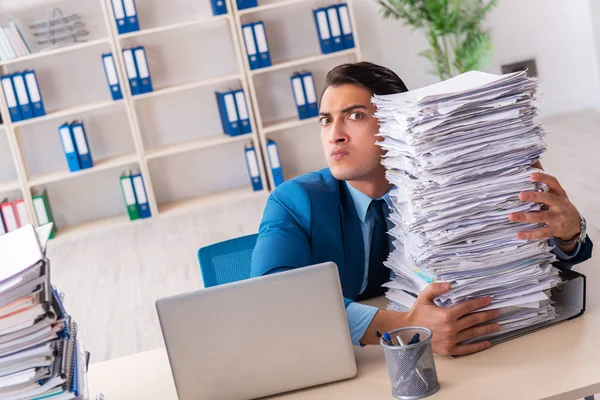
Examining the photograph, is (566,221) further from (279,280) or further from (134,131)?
(134,131)

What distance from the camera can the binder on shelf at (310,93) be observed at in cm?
586

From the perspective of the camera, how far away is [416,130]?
4.53 ft

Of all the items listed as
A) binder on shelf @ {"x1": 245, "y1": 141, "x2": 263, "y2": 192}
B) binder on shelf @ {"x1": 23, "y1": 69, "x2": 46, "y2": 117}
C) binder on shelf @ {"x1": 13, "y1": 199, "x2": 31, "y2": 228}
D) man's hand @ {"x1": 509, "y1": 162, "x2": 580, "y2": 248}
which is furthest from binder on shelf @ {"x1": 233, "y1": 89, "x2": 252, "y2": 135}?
man's hand @ {"x1": 509, "y1": 162, "x2": 580, "y2": 248}

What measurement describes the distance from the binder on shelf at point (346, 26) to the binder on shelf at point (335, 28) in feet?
0.07

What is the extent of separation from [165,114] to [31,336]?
4961mm

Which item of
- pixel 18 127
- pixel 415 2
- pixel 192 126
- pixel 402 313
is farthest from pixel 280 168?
pixel 402 313

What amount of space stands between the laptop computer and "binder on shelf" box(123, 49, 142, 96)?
4559 millimetres

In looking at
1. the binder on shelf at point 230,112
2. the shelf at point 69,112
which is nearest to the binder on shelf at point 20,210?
the shelf at point 69,112

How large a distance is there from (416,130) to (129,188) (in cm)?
461

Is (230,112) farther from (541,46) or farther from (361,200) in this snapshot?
(361,200)

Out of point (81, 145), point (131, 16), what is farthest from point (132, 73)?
point (81, 145)

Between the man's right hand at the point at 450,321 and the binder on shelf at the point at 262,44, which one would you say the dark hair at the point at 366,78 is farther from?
the binder on shelf at the point at 262,44

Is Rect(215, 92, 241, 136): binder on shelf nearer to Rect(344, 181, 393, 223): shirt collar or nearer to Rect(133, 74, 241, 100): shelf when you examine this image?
Rect(133, 74, 241, 100): shelf

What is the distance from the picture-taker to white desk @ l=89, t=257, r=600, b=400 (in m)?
1.26
